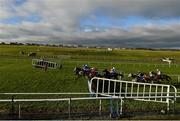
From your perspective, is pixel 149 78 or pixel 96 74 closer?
pixel 96 74

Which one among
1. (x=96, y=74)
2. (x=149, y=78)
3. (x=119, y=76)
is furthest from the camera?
(x=119, y=76)

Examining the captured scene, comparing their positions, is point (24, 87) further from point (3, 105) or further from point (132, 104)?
point (132, 104)

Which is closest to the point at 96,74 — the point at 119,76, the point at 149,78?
the point at 119,76

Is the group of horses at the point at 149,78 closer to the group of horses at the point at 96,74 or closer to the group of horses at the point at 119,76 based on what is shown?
the group of horses at the point at 119,76

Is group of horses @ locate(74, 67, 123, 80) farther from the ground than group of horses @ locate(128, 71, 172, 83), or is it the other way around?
group of horses @ locate(74, 67, 123, 80)

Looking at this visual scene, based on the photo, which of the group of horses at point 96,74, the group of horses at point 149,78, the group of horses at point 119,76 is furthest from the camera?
the group of horses at point 149,78

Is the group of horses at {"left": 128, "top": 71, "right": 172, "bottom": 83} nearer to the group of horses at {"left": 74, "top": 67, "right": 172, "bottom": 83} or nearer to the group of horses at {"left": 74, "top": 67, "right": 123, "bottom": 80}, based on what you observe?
the group of horses at {"left": 74, "top": 67, "right": 172, "bottom": 83}

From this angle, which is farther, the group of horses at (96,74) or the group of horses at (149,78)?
the group of horses at (149,78)

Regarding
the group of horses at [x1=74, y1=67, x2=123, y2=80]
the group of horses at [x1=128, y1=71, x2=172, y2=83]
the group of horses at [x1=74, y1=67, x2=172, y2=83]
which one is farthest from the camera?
the group of horses at [x1=128, y1=71, x2=172, y2=83]

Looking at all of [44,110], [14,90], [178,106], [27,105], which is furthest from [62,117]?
[14,90]

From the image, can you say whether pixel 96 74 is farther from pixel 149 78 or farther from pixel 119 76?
pixel 149 78

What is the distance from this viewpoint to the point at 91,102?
19.1m

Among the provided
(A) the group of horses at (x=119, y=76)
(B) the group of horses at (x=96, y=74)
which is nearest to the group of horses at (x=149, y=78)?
(A) the group of horses at (x=119, y=76)

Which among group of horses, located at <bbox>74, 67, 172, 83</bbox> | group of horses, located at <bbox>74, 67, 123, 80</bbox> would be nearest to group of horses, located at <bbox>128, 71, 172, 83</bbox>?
group of horses, located at <bbox>74, 67, 172, 83</bbox>
